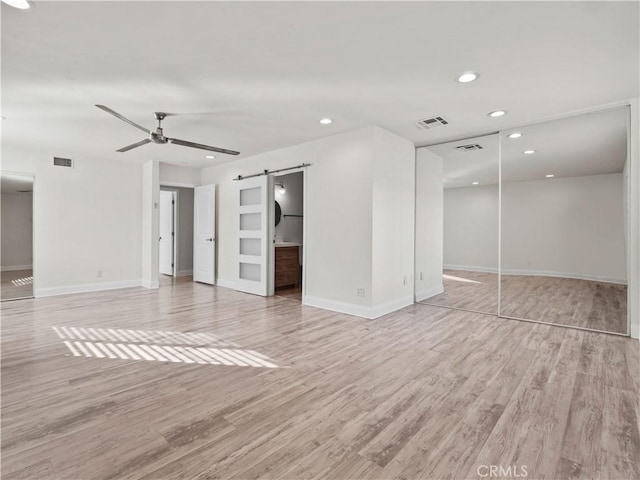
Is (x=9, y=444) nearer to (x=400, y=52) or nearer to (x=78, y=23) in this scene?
(x=78, y=23)

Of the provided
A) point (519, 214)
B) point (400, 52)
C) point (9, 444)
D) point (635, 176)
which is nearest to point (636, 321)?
point (635, 176)

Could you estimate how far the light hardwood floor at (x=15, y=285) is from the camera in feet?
18.2

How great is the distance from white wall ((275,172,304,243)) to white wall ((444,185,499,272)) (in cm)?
442

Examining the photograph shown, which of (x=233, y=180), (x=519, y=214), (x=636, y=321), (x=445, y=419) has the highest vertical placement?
(x=233, y=180)

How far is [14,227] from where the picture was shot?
8062mm

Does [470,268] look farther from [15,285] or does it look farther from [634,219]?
[15,285]

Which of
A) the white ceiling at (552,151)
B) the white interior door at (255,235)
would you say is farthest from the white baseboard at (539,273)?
the white interior door at (255,235)

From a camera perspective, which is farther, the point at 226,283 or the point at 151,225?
the point at 226,283

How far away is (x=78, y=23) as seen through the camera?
213 centimetres

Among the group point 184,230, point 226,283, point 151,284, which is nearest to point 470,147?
point 226,283

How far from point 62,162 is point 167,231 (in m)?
3.05

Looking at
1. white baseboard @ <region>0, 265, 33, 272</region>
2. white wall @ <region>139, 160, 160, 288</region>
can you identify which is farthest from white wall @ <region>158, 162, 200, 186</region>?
white baseboard @ <region>0, 265, 33, 272</region>

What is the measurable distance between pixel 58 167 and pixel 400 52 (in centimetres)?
629

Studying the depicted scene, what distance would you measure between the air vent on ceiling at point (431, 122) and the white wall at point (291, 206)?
3.74 metres
